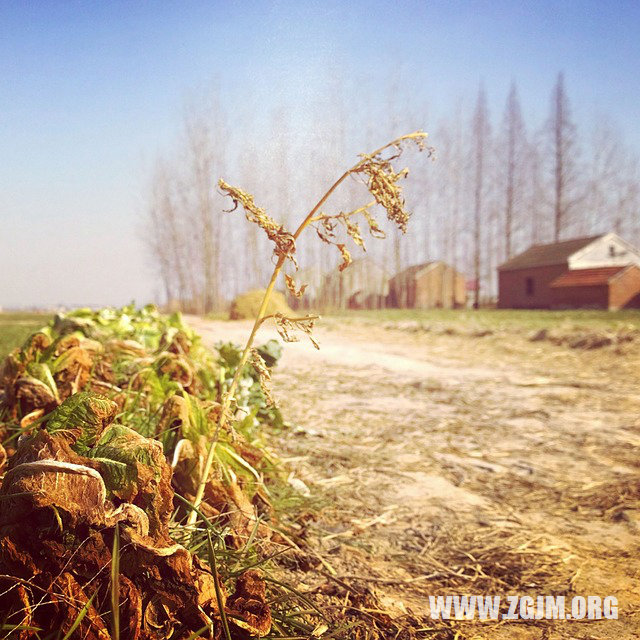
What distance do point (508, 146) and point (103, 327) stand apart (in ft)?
139

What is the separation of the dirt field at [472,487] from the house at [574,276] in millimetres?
30126

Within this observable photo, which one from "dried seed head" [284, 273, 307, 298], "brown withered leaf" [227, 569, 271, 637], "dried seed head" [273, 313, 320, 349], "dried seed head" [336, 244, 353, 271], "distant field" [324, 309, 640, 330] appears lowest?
"brown withered leaf" [227, 569, 271, 637]

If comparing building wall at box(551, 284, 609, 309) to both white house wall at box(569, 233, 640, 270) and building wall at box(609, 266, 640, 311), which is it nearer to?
building wall at box(609, 266, 640, 311)

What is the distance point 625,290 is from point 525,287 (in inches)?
286

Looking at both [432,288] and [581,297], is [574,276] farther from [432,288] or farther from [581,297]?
[432,288]

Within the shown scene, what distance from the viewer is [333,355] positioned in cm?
874

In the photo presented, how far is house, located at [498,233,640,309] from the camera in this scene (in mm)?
33250

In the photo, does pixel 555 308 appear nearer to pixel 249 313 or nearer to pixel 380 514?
pixel 249 313

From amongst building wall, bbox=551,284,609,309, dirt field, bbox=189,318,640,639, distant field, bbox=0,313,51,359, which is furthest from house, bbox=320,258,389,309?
dirt field, bbox=189,318,640,639

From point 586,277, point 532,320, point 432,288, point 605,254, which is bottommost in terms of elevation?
point 532,320

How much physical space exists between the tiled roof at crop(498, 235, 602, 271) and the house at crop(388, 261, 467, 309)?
5.09 meters

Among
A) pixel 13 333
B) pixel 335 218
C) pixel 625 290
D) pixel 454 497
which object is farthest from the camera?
pixel 625 290

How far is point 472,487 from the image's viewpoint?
289 centimetres

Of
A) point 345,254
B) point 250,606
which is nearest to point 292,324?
point 345,254
